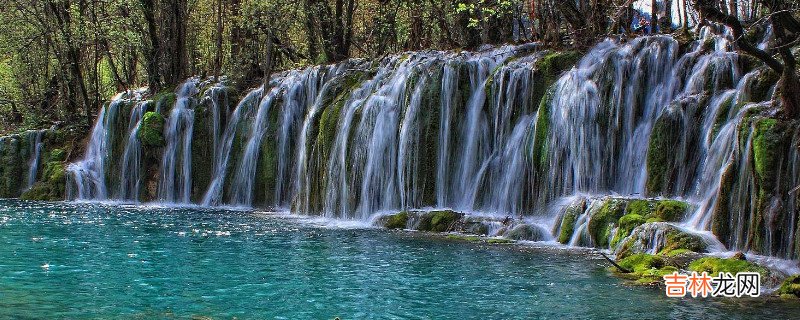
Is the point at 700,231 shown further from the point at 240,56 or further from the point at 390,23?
the point at 240,56

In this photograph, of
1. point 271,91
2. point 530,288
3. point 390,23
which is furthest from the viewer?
point 390,23

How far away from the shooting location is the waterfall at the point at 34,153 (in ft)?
109

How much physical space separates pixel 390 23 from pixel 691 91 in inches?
648

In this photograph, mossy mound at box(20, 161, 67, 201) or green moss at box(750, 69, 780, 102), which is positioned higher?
green moss at box(750, 69, 780, 102)

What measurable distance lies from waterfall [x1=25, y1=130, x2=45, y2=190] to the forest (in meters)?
2.14

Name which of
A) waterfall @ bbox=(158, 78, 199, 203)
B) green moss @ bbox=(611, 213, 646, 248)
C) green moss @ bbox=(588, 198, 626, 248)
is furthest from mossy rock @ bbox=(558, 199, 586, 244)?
waterfall @ bbox=(158, 78, 199, 203)

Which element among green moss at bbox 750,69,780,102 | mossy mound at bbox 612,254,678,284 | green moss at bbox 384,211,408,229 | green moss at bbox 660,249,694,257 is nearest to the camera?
mossy mound at bbox 612,254,678,284

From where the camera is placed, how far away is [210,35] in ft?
128

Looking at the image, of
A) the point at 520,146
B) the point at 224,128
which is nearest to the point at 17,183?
the point at 224,128

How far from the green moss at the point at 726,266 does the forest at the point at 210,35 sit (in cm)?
1365

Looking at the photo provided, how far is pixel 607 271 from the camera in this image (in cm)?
1200

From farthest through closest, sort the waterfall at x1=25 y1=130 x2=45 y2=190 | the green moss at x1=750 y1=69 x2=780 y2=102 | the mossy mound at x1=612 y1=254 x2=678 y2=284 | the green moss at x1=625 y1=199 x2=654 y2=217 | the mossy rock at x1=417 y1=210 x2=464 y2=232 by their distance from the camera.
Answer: the waterfall at x1=25 y1=130 x2=45 y2=190 → the mossy rock at x1=417 y1=210 x2=464 y2=232 → the green moss at x1=750 y1=69 x2=780 y2=102 → the green moss at x1=625 y1=199 x2=654 y2=217 → the mossy mound at x1=612 y1=254 x2=678 y2=284

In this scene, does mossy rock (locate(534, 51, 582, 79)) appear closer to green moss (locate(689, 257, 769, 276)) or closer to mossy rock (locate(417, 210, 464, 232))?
mossy rock (locate(417, 210, 464, 232))

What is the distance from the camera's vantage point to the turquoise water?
944cm
